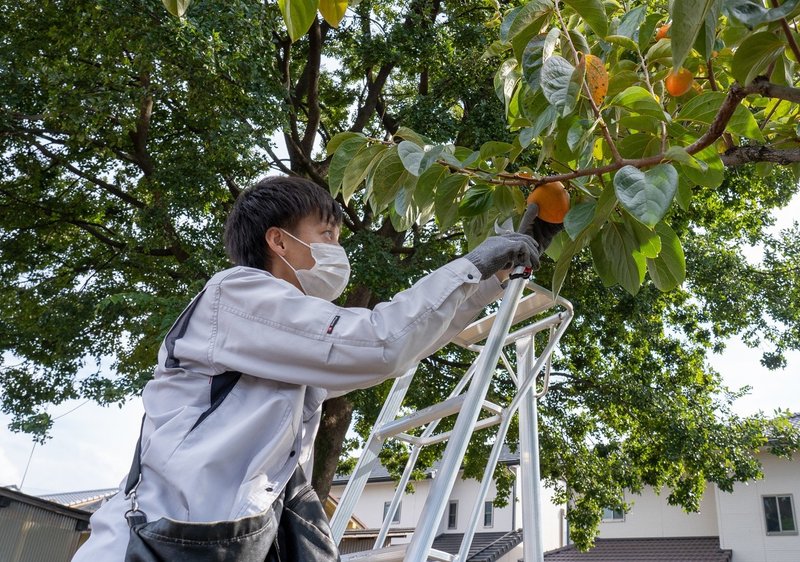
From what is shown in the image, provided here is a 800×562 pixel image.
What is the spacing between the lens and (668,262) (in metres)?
1.97

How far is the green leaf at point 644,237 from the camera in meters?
1.86

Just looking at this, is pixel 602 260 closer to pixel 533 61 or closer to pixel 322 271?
pixel 533 61

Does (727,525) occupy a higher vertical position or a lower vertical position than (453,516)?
lower

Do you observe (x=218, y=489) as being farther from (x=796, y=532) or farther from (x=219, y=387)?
(x=796, y=532)

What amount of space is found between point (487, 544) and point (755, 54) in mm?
19827

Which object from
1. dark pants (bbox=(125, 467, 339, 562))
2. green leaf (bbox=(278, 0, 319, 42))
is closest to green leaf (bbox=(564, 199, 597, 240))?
green leaf (bbox=(278, 0, 319, 42))

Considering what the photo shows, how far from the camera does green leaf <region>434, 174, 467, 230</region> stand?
2.05 meters

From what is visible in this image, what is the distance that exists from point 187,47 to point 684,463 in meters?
7.25

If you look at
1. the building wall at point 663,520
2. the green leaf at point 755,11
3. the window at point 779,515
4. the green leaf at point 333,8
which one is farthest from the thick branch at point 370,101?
the window at point 779,515

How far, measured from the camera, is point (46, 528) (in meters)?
13.9

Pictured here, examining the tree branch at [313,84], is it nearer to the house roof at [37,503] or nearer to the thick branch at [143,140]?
the thick branch at [143,140]

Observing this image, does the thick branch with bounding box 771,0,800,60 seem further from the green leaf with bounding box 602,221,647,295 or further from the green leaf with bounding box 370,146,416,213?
the green leaf with bounding box 370,146,416,213

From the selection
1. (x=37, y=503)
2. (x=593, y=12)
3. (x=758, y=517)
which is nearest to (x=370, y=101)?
(x=593, y=12)

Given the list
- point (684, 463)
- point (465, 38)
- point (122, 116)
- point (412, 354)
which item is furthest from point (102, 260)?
point (412, 354)
